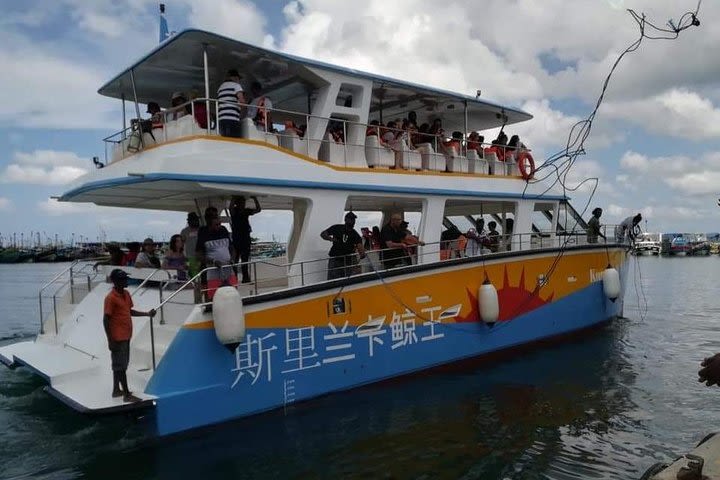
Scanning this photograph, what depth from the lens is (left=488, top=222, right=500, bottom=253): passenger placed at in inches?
→ 370

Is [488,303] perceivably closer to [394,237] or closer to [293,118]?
[394,237]

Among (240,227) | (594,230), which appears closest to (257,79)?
(240,227)

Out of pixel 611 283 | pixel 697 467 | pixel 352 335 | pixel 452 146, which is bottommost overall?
pixel 697 467

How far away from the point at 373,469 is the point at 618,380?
15.7 feet

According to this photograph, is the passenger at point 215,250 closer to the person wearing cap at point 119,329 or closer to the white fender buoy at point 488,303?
the person wearing cap at point 119,329

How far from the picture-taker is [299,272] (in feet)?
25.3

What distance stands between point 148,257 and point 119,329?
8.56 ft

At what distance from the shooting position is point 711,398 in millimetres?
7562

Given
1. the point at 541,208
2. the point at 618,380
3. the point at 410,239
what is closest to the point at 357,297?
the point at 410,239

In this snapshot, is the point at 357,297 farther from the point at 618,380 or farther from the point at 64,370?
the point at 618,380

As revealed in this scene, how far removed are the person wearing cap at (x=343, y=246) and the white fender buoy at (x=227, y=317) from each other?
162 cm

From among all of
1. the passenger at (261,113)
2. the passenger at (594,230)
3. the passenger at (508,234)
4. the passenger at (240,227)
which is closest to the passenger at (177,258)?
the passenger at (240,227)

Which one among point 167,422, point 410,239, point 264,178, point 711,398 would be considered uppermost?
point 264,178

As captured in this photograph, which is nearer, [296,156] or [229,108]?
[229,108]
